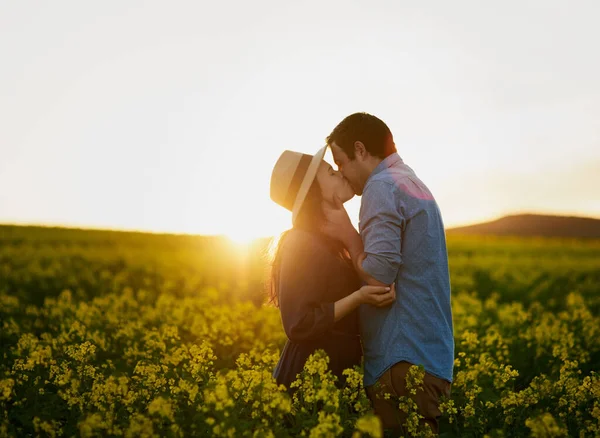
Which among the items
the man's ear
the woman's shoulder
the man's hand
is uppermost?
the man's ear

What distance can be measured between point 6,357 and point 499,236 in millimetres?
50743

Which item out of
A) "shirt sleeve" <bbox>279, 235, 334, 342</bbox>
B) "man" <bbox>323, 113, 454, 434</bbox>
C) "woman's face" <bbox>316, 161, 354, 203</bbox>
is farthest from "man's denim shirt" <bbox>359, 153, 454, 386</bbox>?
"shirt sleeve" <bbox>279, 235, 334, 342</bbox>

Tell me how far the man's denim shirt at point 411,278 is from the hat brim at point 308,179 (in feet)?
1.34

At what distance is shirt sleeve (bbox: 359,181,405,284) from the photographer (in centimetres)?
448

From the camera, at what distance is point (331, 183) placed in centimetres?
496

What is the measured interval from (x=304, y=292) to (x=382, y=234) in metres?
0.71

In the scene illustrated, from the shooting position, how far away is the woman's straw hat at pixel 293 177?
16.2 feet

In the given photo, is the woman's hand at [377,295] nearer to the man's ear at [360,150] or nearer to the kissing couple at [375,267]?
the kissing couple at [375,267]

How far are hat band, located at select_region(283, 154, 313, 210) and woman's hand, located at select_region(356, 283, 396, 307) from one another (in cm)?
93

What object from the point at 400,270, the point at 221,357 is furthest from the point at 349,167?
the point at 221,357

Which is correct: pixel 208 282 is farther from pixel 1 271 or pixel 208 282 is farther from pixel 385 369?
pixel 385 369

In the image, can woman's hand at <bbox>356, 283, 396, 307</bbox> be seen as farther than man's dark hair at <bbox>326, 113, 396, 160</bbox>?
No

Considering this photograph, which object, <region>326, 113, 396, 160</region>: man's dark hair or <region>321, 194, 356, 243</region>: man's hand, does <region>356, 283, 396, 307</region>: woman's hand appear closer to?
<region>321, 194, 356, 243</region>: man's hand

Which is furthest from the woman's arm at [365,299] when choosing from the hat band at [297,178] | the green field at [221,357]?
the hat band at [297,178]
